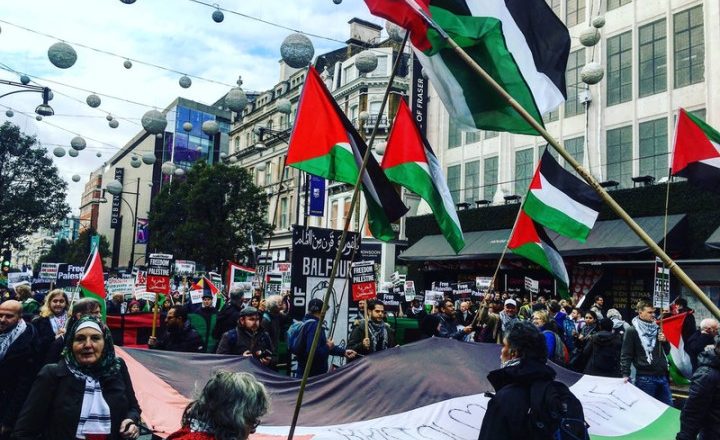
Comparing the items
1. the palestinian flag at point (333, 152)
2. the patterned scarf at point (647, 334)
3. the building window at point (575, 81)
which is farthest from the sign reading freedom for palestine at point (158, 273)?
the building window at point (575, 81)

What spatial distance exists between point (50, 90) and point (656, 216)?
19.8m

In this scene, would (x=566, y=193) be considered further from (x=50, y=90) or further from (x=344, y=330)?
(x=50, y=90)

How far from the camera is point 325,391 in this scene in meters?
5.77

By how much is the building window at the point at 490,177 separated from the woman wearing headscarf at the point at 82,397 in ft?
88.1

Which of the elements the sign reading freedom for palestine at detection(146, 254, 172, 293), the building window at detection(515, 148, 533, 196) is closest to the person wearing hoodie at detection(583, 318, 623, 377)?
the sign reading freedom for palestine at detection(146, 254, 172, 293)

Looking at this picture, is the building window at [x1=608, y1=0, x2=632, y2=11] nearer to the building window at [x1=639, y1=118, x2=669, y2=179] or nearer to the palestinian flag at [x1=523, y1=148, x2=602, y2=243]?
the building window at [x1=639, y1=118, x2=669, y2=179]

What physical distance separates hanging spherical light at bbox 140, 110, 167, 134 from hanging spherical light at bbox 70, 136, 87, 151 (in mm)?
4426

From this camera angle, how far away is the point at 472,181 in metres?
30.9

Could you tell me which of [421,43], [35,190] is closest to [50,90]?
[421,43]

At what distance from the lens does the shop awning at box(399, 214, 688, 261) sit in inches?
821

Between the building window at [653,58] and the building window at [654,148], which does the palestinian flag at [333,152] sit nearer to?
the building window at [654,148]

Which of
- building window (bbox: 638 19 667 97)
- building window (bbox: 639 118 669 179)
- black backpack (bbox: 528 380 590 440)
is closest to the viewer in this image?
black backpack (bbox: 528 380 590 440)

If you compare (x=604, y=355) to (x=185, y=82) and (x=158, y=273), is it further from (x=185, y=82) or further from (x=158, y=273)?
(x=185, y=82)

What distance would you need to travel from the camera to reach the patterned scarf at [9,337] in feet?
16.1
